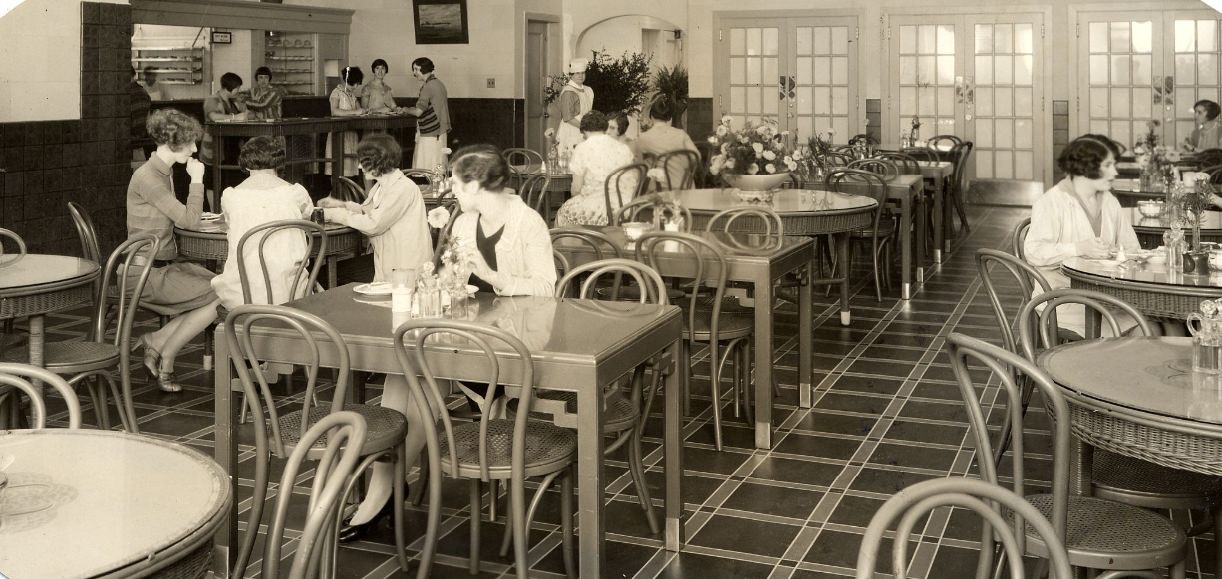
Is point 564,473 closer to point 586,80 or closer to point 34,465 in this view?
point 34,465

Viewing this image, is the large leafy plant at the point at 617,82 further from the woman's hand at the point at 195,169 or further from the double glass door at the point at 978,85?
the woman's hand at the point at 195,169

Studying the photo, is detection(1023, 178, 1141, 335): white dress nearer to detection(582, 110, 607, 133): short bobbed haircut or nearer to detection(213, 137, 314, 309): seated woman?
detection(213, 137, 314, 309): seated woman

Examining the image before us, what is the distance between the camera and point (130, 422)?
4.91m

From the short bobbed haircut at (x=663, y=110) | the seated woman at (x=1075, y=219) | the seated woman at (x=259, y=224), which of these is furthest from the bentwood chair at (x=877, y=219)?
the seated woman at (x=259, y=224)

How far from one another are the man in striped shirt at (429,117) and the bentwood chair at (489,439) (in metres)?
10.0

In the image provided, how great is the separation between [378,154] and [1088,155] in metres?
3.07

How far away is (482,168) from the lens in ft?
13.6

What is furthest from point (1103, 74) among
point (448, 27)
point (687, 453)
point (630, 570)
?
point (630, 570)

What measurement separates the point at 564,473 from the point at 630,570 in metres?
0.40

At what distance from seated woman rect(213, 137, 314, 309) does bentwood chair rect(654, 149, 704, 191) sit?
4.00 metres

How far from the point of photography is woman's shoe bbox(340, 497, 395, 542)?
13.0 feet

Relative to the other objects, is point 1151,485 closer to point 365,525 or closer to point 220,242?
point 365,525

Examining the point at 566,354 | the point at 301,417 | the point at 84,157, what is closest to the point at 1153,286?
the point at 566,354

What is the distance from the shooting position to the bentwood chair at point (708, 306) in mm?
4879
